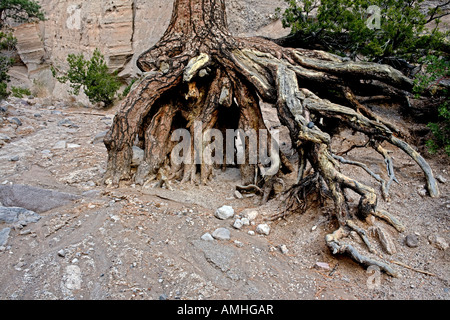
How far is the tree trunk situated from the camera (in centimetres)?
334

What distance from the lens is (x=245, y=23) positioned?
8742mm

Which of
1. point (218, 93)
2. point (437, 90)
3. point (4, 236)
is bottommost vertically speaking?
point (4, 236)

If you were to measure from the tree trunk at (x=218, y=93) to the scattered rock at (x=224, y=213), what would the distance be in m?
0.62

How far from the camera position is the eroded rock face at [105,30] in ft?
28.8

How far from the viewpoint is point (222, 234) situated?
2.77 meters

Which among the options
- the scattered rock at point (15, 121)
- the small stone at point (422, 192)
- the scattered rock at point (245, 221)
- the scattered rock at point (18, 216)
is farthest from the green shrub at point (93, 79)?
the small stone at point (422, 192)

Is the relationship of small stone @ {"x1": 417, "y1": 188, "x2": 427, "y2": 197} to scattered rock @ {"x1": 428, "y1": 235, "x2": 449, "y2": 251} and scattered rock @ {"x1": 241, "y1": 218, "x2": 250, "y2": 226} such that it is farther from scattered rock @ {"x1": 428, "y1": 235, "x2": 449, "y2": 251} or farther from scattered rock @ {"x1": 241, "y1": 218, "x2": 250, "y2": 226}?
scattered rock @ {"x1": 241, "y1": 218, "x2": 250, "y2": 226}

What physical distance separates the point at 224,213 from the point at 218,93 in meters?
1.73

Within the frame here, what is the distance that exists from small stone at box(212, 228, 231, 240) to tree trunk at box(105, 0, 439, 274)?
0.84 m

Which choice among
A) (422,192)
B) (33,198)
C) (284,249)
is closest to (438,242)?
(422,192)

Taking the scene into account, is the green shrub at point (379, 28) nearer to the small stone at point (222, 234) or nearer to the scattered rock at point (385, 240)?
the scattered rock at point (385, 240)

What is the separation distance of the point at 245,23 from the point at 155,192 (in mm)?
6992

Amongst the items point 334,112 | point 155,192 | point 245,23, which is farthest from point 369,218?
point 245,23

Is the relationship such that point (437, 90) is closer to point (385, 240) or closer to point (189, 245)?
point (385, 240)
